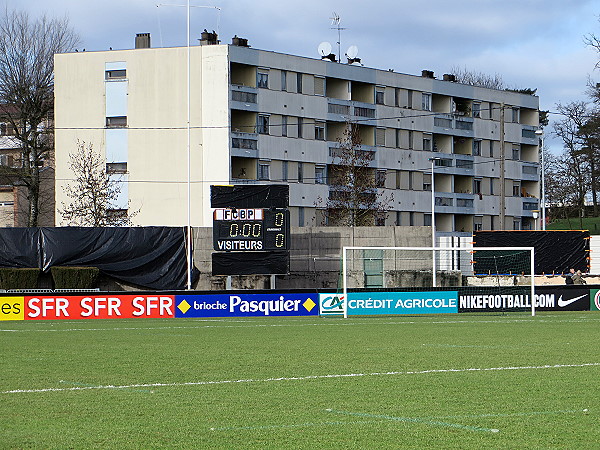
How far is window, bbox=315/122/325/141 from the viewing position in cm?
7606

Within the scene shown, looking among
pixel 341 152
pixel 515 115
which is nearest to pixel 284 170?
pixel 341 152

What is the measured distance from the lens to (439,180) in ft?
281

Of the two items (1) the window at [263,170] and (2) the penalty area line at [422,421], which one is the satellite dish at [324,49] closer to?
(1) the window at [263,170]

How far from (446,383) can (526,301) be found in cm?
2381

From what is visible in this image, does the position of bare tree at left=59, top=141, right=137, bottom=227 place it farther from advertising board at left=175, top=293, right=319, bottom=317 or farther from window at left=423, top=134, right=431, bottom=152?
window at left=423, top=134, right=431, bottom=152

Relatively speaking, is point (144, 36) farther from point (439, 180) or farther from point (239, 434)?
point (239, 434)

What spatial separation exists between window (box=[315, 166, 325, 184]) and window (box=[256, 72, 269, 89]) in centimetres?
784

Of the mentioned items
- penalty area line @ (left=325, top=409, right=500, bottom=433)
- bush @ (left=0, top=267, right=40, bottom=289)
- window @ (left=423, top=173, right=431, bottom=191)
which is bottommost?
penalty area line @ (left=325, top=409, right=500, bottom=433)

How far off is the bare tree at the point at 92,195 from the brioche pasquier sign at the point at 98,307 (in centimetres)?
2499

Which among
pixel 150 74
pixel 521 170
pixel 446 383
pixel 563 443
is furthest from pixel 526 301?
pixel 521 170

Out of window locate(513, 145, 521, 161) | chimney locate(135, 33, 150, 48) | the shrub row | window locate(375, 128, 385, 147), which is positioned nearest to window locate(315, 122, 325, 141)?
window locate(375, 128, 385, 147)

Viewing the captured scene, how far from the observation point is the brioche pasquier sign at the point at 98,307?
33.4 meters

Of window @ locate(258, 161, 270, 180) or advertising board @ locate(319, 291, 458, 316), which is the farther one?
window @ locate(258, 161, 270, 180)

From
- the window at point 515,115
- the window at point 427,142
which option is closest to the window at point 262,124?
the window at point 427,142
